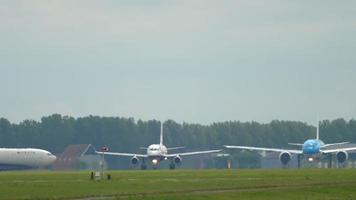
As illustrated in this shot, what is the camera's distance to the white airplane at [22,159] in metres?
154

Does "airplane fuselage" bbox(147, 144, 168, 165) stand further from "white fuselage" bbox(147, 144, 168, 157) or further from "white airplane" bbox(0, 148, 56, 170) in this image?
"white airplane" bbox(0, 148, 56, 170)

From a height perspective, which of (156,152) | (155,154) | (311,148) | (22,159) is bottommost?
(22,159)

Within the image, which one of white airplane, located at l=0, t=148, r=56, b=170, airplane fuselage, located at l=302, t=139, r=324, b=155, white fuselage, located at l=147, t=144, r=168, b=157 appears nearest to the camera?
white airplane, located at l=0, t=148, r=56, b=170

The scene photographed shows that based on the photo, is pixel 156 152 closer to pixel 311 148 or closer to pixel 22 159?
pixel 22 159

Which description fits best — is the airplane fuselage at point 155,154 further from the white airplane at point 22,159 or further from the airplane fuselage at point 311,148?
the airplane fuselage at point 311,148

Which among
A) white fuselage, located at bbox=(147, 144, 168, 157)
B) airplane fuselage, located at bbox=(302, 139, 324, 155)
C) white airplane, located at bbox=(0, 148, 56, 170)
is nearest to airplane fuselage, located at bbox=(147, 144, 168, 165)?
white fuselage, located at bbox=(147, 144, 168, 157)

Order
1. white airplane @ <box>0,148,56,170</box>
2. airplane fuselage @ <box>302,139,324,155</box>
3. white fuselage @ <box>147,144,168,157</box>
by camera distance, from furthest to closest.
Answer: white fuselage @ <box>147,144,168,157</box> < airplane fuselage @ <box>302,139,324,155</box> < white airplane @ <box>0,148,56,170</box>

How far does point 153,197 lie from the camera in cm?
5553

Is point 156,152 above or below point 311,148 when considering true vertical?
below

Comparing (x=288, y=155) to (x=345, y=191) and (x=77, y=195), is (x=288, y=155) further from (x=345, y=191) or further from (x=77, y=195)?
(x=77, y=195)

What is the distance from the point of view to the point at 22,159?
511 ft

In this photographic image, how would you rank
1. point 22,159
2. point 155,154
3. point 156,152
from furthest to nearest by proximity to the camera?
point 156,152 → point 155,154 → point 22,159

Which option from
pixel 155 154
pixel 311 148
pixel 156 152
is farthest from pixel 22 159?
pixel 311 148

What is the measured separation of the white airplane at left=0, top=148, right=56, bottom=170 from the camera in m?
154
